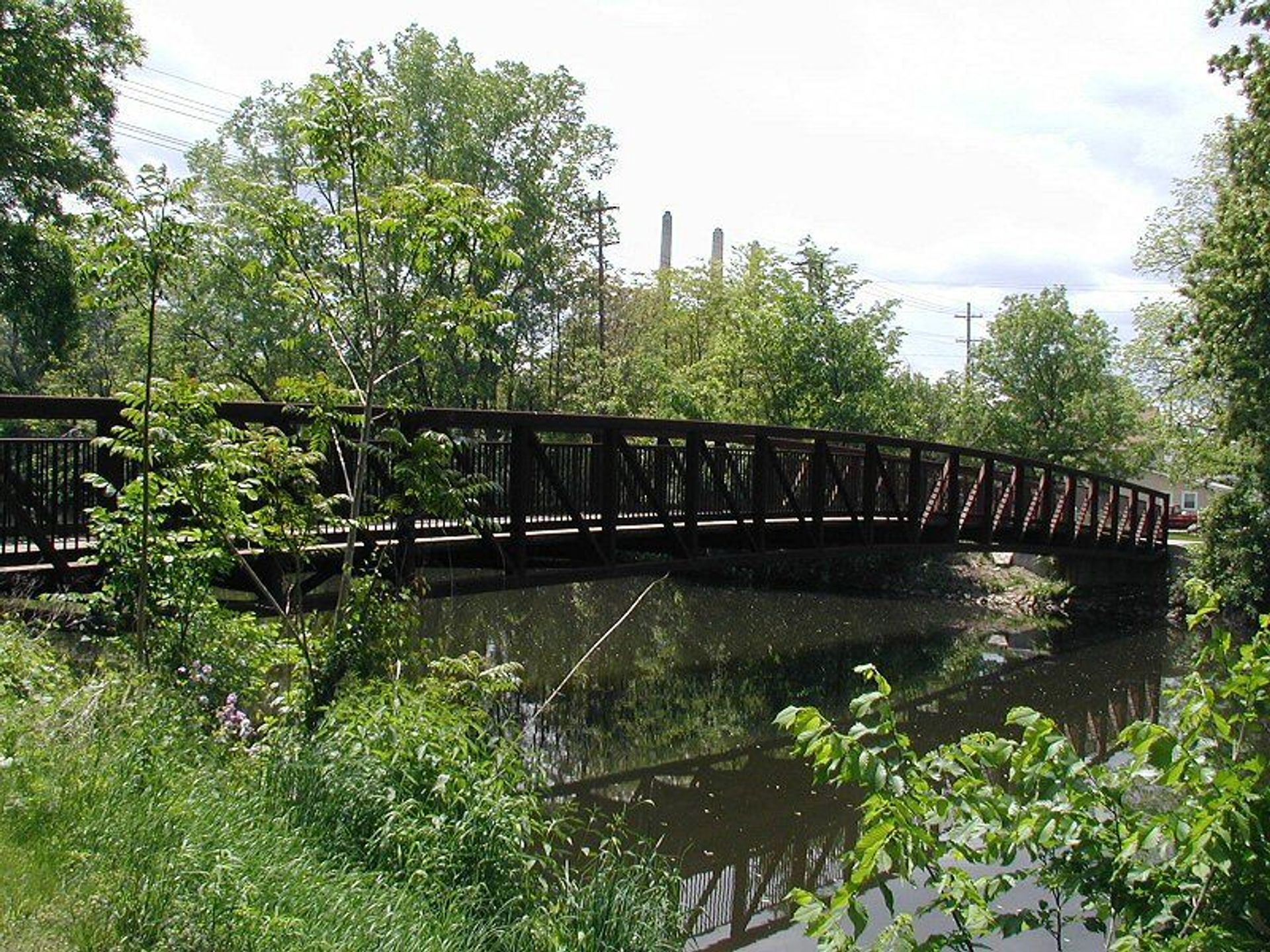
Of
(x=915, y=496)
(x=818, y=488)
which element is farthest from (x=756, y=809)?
(x=915, y=496)

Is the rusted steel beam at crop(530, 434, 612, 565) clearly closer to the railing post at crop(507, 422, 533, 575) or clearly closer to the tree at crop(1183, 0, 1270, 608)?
the railing post at crop(507, 422, 533, 575)

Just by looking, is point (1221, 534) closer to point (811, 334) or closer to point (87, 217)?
point (811, 334)

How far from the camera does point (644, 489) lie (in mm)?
15750

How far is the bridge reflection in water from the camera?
10.0m

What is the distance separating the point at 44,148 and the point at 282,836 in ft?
64.8

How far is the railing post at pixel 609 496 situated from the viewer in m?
15.0

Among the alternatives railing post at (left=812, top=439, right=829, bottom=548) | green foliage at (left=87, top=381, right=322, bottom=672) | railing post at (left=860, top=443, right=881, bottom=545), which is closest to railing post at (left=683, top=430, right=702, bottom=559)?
railing post at (left=812, top=439, right=829, bottom=548)

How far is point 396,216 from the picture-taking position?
29.9 feet

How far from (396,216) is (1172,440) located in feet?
96.2

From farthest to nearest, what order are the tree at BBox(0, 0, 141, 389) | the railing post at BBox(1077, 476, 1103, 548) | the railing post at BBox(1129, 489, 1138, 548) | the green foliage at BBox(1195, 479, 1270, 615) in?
the railing post at BBox(1129, 489, 1138, 548) < the railing post at BBox(1077, 476, 1103, 548) < the green foliage at BBox(1195, 479, 1270, 615) < the tree at BBox(0, 0, 141, 389)

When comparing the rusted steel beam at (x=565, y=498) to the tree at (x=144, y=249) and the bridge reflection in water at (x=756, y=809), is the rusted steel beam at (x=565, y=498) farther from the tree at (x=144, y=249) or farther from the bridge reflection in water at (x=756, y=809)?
the tree at (x=144, y=249)

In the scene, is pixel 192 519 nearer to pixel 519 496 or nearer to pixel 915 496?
pixel 519 496

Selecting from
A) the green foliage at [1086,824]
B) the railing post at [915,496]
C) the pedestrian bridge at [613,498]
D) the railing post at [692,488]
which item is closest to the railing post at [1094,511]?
the pedestrian bridge at [613,498]

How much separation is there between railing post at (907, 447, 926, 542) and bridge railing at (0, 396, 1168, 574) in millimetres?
35
